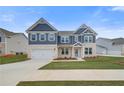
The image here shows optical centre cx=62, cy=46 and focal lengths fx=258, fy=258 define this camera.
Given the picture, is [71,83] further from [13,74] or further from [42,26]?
[42,26]

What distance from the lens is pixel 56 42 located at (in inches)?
1207

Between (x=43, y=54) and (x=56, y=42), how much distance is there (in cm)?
305

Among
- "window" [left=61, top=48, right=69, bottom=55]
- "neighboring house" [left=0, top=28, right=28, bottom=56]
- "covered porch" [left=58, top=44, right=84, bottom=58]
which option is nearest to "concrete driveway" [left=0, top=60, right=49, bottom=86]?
"neighboring house" [left=0, top=28, right=28, bottom=56]

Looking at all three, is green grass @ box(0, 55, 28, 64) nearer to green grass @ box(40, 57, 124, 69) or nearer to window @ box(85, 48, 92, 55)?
green grass @ box(40, 57, 124, 69)

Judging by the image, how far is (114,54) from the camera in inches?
1015

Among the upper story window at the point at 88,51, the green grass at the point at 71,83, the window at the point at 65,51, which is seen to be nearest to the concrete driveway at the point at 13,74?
the green grass at the point at 71,83

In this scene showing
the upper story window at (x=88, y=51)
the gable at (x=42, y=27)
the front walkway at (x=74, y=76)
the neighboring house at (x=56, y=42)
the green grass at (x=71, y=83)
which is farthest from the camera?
the gable at (x=42, y=27)

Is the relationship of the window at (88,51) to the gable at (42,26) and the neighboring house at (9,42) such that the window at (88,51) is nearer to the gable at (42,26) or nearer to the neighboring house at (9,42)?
the gable at (42,26)

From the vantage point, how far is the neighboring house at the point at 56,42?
28.9 metres

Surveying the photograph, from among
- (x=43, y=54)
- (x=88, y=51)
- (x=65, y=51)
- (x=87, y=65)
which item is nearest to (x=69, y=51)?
(x=65, y=51)

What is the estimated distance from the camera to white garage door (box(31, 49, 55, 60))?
1109 inches
